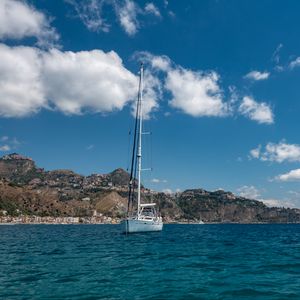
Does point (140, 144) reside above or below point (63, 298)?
above

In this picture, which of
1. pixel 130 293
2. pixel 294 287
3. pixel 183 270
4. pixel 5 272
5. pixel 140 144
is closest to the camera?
pixel 130 293

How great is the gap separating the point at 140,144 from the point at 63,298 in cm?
6868

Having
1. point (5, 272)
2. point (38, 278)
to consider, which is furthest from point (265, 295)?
point (5, 272)

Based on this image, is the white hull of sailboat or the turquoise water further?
the white hull of sailboat

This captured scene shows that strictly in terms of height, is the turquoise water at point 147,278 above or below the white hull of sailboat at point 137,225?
below

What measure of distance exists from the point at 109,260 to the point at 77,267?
225 inches

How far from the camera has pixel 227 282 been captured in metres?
23.9

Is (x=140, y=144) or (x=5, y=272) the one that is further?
(x=140, y=144)

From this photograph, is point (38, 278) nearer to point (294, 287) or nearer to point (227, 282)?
point (227, 282)

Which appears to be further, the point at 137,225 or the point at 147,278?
the point at 137,225

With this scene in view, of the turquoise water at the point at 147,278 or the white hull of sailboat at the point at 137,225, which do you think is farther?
the white hull of sailboat at the point at 137,225

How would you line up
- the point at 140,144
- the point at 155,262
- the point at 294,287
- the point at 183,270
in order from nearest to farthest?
1. the point at 294,287
2. the point at 183,270
3. the point at 155,262
4. the point at 140,144

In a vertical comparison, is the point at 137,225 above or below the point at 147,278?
above

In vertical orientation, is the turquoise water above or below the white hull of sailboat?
below
